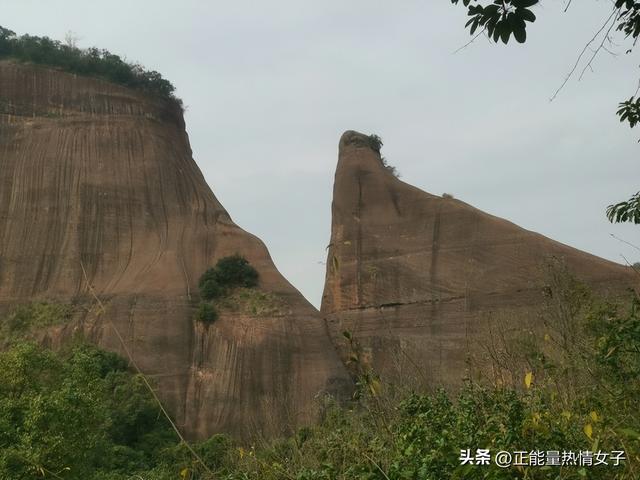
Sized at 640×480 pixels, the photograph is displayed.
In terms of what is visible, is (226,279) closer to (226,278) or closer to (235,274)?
(226,278)

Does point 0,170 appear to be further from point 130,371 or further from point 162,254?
point 130,371

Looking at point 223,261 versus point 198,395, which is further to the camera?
point 223,261

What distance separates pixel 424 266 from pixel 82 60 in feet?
59.2

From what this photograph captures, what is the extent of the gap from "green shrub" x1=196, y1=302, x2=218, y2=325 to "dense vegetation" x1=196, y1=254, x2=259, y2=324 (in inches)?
6.0

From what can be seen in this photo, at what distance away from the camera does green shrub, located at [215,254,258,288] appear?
28.1 meters

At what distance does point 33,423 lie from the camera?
1048 cm

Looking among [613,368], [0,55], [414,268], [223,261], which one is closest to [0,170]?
[0,55]

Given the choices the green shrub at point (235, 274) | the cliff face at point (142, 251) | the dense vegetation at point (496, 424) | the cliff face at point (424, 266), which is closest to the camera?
the dense vegetation at point (496, 424)

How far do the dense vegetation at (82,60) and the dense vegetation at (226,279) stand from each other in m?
10.7

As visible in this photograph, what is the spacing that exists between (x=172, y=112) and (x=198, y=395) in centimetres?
1573

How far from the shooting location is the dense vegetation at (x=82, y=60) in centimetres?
3378

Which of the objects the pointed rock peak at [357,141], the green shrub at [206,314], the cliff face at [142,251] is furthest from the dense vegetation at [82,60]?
the green shrub at [206,314]

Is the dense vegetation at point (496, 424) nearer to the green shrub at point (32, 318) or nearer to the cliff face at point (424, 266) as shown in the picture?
the cliff face at point (424, 266)

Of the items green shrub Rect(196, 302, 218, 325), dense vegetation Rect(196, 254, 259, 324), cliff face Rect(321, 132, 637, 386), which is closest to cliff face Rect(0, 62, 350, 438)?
green shrub Rect(196, 302, 218, 325)
